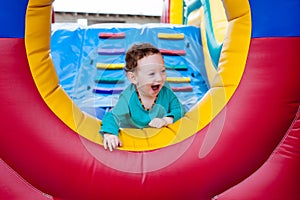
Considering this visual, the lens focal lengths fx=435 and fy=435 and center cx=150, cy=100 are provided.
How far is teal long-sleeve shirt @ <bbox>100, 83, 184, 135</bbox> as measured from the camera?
1.63 metres

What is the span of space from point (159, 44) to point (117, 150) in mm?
1762

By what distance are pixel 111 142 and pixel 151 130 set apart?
0.19m

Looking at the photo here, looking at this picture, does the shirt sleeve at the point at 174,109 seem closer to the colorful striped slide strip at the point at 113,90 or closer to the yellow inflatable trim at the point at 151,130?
the yellow inflatable trim at the point at 151,130

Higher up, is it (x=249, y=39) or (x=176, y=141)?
(x=249, y=39)

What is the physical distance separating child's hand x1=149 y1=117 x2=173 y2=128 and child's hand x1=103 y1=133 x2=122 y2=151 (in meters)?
0.17

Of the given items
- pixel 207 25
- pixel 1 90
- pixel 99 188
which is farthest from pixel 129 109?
pixel 207 25

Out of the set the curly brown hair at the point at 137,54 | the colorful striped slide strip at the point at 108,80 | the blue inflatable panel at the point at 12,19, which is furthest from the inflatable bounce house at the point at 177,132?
the colorful striped slide strip at the point at 108,80

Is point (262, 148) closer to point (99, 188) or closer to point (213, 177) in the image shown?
point (213, 177)

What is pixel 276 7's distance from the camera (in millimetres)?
1424

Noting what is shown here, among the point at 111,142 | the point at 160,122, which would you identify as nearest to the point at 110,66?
the point at 160,122

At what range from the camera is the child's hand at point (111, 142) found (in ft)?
4.71

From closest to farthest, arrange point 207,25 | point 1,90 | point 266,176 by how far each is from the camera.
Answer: point 1,90
point 266,176
point 207,25

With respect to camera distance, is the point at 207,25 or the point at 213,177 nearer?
the point at 213,177

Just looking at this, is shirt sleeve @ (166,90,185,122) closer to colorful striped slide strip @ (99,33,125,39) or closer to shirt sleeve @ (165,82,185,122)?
shirt sleeve @ (165,82,185,122)
